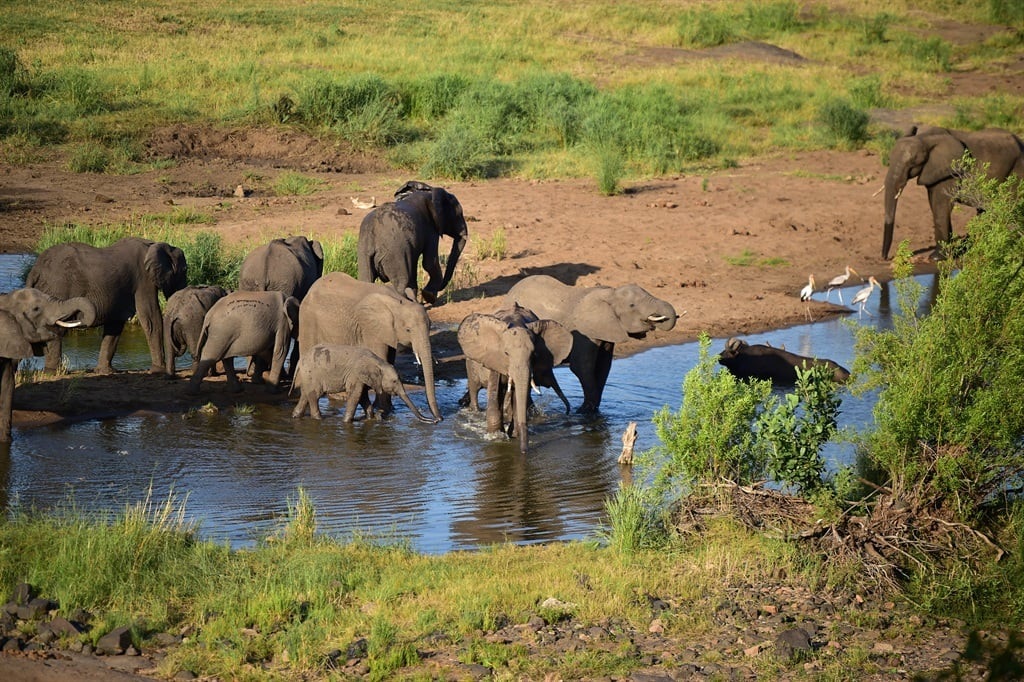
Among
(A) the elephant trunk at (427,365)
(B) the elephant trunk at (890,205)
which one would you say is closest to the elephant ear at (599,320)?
(A) the elephant trunk at (427,365)

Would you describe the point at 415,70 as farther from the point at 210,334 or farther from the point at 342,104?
the point at 210,334

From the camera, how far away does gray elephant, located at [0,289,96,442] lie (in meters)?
9.59

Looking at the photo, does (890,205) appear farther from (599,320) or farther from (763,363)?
(599,320)

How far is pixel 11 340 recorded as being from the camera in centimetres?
958

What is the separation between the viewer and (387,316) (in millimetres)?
11852

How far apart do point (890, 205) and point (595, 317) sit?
8.93 metres

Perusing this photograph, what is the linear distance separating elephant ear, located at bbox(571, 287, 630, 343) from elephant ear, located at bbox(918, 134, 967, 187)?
932 cm

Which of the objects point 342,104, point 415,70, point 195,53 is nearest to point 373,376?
point 342,104

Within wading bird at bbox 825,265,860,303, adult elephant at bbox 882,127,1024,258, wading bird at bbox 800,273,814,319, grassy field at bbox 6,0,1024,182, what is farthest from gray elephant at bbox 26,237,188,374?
adult elephant at bbox 882,127,1024,258

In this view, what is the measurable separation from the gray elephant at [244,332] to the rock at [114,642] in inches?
217

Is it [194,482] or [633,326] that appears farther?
[633,326]

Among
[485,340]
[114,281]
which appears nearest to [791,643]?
[485,340]

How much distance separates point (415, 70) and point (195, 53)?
5533 mm

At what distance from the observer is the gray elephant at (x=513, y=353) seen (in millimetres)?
10383
